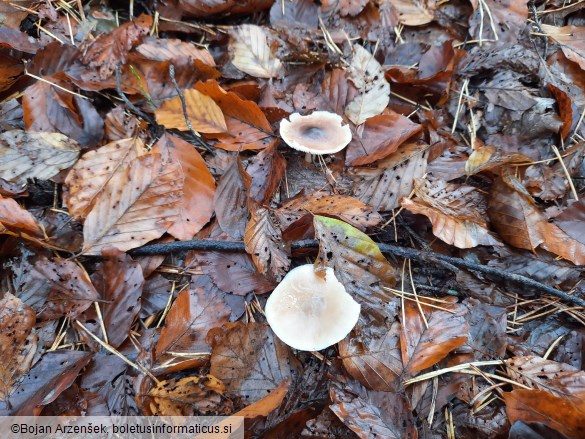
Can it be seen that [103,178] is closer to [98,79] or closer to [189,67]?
[98,79]

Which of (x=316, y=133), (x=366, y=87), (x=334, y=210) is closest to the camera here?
(x=334, y=210)

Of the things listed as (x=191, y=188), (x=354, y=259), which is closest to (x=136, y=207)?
(x=191, y=188)

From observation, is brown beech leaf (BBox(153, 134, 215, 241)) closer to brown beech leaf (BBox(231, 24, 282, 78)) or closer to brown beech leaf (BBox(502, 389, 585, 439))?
brown beech leaf (BBox(231, 24, 282, 78))

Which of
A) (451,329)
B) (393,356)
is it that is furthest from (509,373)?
(393,356)

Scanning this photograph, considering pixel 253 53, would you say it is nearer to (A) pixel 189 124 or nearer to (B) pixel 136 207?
(A) pixel 189 124

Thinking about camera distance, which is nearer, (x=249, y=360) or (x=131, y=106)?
(x=249, y=360)
